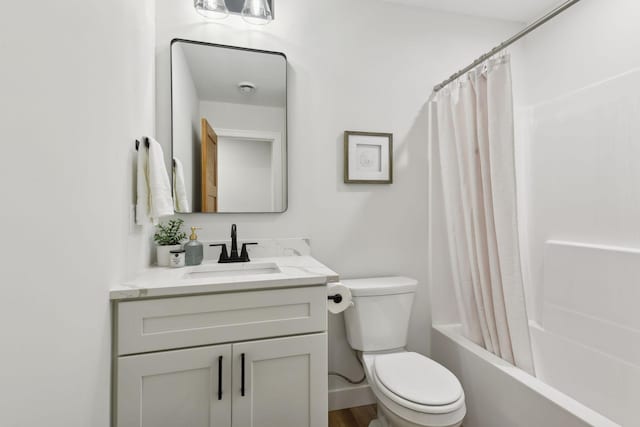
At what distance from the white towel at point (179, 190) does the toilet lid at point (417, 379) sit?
1.26 meters

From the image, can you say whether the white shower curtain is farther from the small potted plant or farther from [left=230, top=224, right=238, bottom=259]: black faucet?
the small potted plant

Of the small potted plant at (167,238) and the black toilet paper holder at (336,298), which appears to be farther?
the small potted plant at (167,238)

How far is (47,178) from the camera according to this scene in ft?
2.04

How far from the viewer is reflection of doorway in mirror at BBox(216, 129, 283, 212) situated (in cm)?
170

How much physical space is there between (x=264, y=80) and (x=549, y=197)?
1934mm

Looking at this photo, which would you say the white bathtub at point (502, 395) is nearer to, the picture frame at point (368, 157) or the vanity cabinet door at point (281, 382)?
the vanity cabinet door at point (281, 382)

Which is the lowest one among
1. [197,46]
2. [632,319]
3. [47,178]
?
[632,319]

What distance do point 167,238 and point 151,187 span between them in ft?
1.37

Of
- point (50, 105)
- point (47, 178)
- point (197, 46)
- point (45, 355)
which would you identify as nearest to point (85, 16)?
point (50, 105)

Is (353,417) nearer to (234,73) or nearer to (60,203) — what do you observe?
(60,203)

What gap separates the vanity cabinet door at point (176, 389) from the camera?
3.40 feet

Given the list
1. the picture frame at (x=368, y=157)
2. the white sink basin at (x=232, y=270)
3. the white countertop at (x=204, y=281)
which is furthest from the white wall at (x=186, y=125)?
the picture frame at (x=368, y=157)

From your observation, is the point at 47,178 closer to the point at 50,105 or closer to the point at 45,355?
the point at 50,105

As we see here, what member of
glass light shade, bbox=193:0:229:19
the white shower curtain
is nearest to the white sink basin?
the white shower curtain
